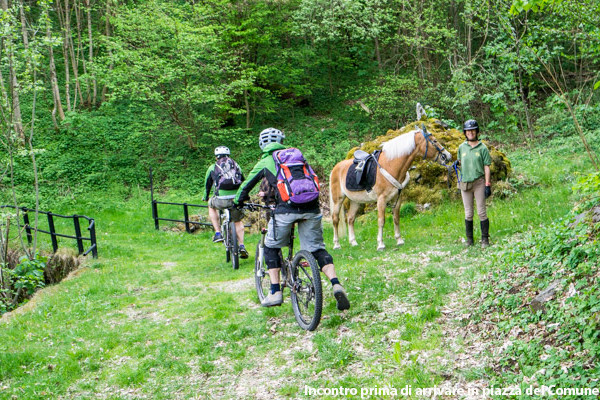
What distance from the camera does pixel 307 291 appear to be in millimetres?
5129

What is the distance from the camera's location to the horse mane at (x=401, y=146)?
862 cm

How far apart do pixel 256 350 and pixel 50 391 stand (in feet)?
7.41

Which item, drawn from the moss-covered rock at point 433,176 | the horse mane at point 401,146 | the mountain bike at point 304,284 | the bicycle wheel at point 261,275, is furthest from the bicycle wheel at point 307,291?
the moss-covered rock at point 433,176

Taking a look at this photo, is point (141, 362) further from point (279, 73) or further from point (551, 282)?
point (279, 73)

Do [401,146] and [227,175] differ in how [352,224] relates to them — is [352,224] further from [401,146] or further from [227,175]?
[227,175]

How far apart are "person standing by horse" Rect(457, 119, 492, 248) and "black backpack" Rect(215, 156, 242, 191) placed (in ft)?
13.9

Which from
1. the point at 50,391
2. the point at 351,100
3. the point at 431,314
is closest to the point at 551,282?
the point at 431,314

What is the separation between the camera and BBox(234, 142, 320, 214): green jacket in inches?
201

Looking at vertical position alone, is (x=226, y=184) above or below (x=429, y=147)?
below

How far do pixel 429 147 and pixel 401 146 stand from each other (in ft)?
1.70

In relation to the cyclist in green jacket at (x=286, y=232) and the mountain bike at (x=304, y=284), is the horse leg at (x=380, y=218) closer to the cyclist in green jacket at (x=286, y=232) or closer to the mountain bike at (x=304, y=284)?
the mountain bike at (x=304, y=284)

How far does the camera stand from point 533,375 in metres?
3.30

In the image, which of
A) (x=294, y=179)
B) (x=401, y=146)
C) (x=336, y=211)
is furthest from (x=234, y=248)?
(x=294, y=179)

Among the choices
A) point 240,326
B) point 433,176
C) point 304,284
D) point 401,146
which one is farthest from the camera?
point 433,176
